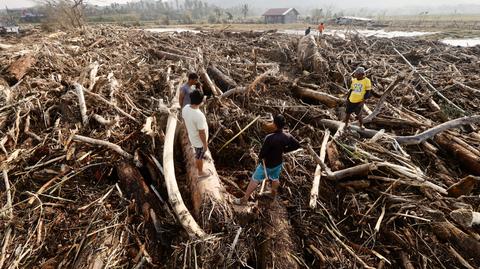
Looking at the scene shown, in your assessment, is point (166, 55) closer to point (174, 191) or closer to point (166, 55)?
point (166, 55)

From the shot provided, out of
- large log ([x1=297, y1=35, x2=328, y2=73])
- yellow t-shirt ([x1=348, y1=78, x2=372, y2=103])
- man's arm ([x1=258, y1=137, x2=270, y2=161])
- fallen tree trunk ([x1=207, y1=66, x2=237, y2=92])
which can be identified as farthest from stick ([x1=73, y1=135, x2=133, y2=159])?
large log ([x1=297, y1=35, x2=328, y2=73])

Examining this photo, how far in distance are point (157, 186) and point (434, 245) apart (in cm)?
360

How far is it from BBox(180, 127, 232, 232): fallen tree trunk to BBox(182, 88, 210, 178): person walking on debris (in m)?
0.13

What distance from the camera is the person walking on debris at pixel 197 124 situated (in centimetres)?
324

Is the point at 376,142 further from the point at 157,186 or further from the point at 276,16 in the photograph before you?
the point at 276,16

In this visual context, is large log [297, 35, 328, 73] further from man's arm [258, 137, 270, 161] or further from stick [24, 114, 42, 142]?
stick [24, 114, 42, 142]

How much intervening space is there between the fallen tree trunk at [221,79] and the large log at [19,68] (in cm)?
426

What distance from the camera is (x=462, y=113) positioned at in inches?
235

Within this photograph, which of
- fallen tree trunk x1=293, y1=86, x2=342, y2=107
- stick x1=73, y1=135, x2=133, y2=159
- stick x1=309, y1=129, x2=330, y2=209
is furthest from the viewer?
fallen tree trunk x1=293, y1=86, x2=342, y2=107

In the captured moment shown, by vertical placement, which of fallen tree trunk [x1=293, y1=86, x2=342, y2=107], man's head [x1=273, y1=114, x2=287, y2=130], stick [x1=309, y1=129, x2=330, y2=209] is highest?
man's head [x1=273, y1=114, x2=287, y2=130]

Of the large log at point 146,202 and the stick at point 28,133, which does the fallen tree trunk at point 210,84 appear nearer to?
the large log at point 146,202

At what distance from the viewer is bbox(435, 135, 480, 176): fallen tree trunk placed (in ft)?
13.3

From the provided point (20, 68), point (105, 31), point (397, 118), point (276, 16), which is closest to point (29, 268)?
point (20, 68)

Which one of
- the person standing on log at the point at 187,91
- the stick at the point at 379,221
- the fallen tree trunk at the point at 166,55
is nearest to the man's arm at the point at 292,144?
the stick at the point at 379,221
